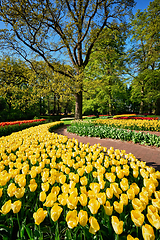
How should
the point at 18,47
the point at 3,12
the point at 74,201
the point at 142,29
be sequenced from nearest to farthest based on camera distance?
1. the point at 74,201
2. the point at 3,12
3. the point at 18,47
4. the point at 142,29

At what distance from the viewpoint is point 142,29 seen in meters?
20.7

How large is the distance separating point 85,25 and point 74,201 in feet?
52.3

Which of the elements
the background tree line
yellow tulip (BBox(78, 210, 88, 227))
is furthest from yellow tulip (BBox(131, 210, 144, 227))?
the background tree line

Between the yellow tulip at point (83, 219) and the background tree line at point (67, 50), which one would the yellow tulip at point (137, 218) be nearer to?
the yellow tulip at point (83, 219)

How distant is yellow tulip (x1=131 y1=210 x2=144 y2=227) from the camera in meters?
0.88

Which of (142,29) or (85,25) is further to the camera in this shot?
(142,29)

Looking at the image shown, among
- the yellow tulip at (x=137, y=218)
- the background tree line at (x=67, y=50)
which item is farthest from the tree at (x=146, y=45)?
the yellow tulip at (x=137, y=218)

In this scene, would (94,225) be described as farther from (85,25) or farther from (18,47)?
(85,25)

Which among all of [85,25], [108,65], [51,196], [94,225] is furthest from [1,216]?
[108,65]

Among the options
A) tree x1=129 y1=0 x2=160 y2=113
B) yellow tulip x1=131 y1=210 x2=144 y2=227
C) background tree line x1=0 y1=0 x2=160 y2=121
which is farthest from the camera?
tree x1=129 y1=0 x2=160 y2=113

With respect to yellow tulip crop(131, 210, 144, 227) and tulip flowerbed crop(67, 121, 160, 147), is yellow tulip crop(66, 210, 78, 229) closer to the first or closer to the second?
yellow tulip crop(131, 210, 144, 227)

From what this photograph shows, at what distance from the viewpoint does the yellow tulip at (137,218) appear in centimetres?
88

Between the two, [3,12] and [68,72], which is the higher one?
[3,12]

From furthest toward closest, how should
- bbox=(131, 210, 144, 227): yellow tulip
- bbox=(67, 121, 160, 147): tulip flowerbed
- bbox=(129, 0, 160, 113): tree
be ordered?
bbox=(129, 0, 160, 113): tree, bbox=(67, 121, 160, 147): tulip flowerbed, bbox=(131, 210, 144, 227): yellow tulip
